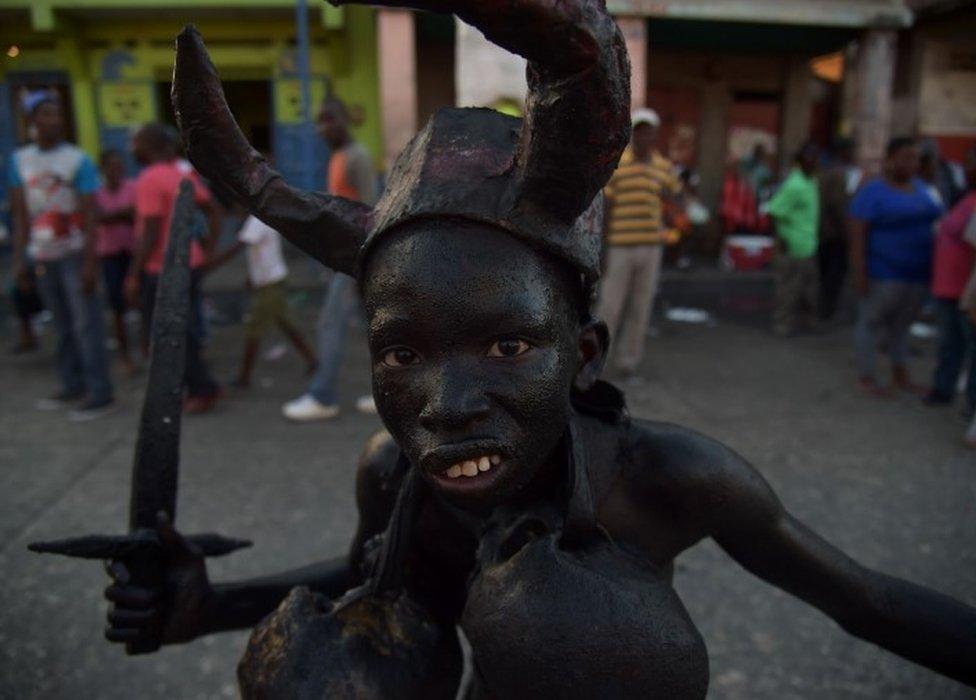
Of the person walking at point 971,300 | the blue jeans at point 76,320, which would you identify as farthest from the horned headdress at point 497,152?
the blue jeans at point 76,320

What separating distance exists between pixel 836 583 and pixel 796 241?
653 cm

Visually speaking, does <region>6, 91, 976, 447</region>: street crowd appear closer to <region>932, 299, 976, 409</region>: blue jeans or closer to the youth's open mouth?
<region>932, 299, 976, 409</region>: blue jeans

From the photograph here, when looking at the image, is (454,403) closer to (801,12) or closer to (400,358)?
(400,358)

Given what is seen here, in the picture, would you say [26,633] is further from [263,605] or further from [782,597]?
[782,597]

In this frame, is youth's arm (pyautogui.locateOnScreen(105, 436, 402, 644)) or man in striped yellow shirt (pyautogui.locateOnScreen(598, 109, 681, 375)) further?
man in striped yellow shirt (pyautogui.locateOnScreen(598, 109, 681, 375))

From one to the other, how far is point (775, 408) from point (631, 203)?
1.74 meters

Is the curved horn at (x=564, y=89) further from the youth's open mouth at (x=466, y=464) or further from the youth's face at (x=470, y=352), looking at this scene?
the youth's open mouth at (x=466, y=464)

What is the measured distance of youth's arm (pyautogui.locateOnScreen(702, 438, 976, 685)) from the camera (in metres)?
1.21

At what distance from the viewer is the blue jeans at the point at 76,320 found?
16.7 ft

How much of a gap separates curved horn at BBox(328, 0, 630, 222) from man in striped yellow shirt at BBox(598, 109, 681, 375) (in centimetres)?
483

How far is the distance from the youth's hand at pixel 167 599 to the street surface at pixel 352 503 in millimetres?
1375

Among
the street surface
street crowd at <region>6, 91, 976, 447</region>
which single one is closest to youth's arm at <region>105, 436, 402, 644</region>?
the street surface

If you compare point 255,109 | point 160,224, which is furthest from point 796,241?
Answer: point 255,109

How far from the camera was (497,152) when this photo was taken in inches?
40.3
